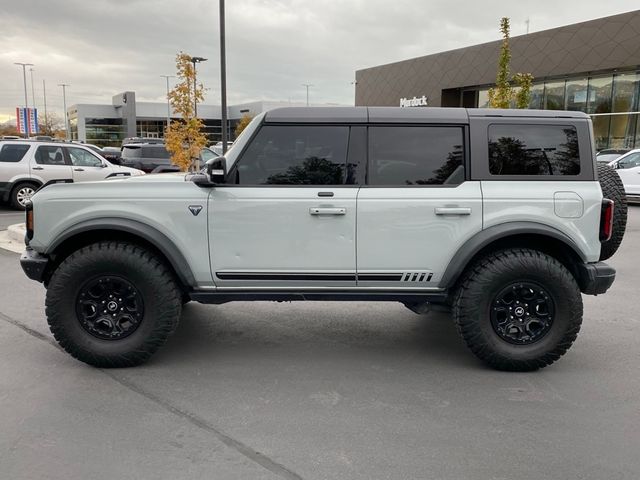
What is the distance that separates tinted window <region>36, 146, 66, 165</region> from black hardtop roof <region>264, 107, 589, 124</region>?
38.1ft

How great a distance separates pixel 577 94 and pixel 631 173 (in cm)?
1711

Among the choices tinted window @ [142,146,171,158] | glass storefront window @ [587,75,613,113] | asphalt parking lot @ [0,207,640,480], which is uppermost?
glass storefront window @ [587,75,613,113]

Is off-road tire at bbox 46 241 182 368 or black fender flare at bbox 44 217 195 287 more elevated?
black fender flare at bbox 44 217 195 287

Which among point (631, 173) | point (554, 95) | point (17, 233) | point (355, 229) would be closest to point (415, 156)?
point (355, 229)

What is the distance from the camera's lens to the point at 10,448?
3.07 metres

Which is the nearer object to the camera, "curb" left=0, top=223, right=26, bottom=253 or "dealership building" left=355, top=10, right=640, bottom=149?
"curb" left=0, top=223, right=26, bottom=253

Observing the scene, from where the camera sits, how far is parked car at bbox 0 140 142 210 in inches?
534

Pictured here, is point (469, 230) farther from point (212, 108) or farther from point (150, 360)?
point (212, 108)

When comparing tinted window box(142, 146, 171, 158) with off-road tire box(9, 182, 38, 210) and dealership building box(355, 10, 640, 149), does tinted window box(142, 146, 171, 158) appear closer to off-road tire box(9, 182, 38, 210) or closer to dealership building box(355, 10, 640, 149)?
off-road tire box(9, 182, 38, 210)

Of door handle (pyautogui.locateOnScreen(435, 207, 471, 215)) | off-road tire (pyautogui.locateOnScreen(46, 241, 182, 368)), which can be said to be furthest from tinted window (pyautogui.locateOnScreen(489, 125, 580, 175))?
off-road tire (pyautogui.locateOnScreen(46, 241, 182, 368))

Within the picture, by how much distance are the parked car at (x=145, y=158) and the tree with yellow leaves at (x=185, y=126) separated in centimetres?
769

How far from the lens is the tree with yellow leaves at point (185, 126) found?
13.3m

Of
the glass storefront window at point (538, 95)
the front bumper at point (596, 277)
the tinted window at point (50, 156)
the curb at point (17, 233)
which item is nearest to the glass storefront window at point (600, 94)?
the glass storefront window at point (538, 95)

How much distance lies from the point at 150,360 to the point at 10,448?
56.3 inches
